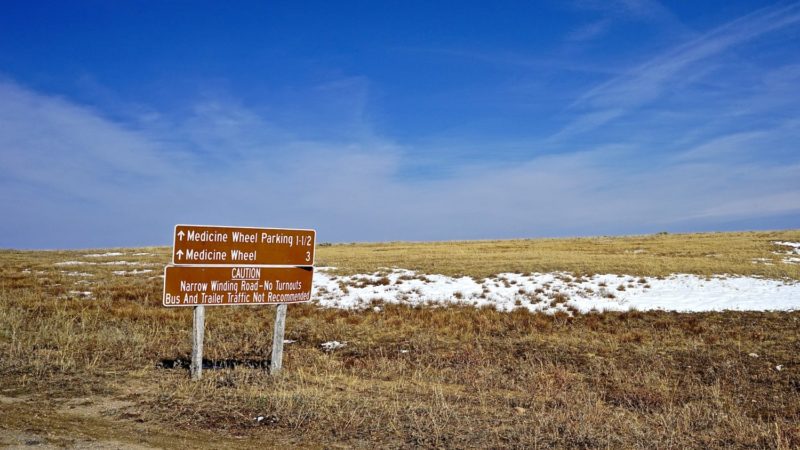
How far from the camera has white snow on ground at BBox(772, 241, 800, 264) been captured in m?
35.2

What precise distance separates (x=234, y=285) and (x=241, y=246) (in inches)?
26.6

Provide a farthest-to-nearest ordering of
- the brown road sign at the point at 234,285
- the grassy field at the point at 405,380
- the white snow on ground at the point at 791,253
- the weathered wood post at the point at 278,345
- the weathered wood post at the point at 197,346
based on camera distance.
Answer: the white snow on ground at the point at 791,253 → the weathered wood post at the point at 278,345 → the brown road sign at the point at 234,285 → the weathered wood post at the point at 197,346 → the grassy field at the point at 405,380

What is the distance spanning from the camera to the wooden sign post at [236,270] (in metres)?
9.45

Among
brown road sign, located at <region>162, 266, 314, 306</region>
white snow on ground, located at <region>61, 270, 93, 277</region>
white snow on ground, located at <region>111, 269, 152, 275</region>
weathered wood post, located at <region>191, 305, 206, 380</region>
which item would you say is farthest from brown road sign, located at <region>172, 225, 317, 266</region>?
white snow on ground, located at <region>111, 269, 152, 275</region>

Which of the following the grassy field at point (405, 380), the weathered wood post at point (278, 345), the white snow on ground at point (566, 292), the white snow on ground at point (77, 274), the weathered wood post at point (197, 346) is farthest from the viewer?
the white snow on ground at point (77, 274)

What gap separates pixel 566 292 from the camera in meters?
23.1

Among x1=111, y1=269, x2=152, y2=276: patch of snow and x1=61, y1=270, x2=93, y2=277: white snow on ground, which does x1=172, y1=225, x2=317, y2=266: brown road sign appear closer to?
x1=111, y1=269, x2=152, y2=276: patch of snow

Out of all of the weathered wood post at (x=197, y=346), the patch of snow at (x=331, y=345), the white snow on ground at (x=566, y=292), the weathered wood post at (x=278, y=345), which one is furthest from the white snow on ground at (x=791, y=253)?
the weathered wood post at (x=197, y=346)

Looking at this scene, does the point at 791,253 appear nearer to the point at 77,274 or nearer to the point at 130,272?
the point at 130,272

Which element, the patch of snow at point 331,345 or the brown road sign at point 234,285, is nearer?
the brown road sign at point 234,285

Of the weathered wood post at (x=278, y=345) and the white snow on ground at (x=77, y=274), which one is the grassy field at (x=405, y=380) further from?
the white snow on ground at (x=77, y=274)

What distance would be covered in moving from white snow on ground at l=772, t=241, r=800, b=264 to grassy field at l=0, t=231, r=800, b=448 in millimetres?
20458

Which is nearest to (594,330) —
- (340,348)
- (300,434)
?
(340,348)

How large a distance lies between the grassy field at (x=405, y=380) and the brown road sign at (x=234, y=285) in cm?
122
